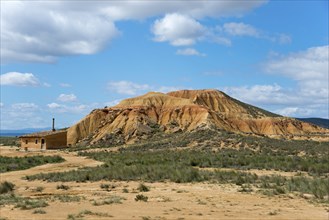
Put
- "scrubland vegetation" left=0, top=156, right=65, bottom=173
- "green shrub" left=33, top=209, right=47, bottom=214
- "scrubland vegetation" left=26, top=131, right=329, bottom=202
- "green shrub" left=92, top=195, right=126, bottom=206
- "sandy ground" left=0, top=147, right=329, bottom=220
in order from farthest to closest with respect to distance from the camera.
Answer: "scrubland vegetation" left=0, top=156, right=65, bottom=173
"scrubland vegetation" left=26, top=131, right=329, bottom=202
"green shrub" left=92, top=195, right=126, bottom=206
"green shrub" left=33, top=209, right=47, bottom=214
"sandy ground" left=0, top=147, right=329, bottom=220

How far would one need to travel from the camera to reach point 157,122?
8356 cm

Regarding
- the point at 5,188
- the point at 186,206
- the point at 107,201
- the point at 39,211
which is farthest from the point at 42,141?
the point at 186,206

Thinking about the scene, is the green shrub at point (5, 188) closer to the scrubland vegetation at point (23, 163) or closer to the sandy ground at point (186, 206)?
the sandy ground at point (186, 206)

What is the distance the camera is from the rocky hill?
3081 inches

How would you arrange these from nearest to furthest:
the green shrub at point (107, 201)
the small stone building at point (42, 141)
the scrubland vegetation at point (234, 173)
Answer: the green shrub at point (107, 201) → the scrubland vegetation at point (234, 173) → the small stone building at point (42, 141)

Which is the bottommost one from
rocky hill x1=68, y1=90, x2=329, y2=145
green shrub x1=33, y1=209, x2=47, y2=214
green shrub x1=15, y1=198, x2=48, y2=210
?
green shrub x1=33, y1=209, x2=47, y2=214

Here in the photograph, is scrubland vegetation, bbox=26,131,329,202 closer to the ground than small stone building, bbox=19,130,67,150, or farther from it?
closer to the ground

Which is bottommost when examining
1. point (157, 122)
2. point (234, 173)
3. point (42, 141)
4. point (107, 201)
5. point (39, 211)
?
point (39, 211)

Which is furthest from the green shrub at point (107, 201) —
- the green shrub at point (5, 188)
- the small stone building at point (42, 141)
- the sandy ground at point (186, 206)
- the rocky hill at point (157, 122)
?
the rocky hill at point (157, 122)

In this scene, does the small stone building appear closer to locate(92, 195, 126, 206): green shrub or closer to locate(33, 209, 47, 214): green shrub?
locate(92, 195, 126, 206): green shrub

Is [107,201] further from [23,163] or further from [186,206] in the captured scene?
[23,163]

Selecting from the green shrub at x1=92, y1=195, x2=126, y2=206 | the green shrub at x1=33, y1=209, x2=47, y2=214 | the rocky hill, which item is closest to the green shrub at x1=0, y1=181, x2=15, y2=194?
the green shrub at x1=92, y1=195, x2=126, y2=206

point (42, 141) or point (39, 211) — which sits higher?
point (42, 141)

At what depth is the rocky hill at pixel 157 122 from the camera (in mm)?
78250
